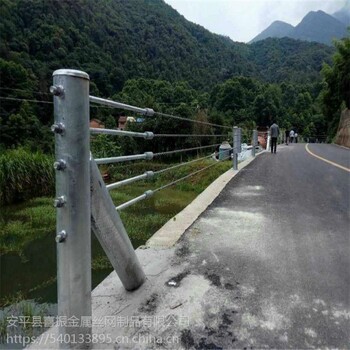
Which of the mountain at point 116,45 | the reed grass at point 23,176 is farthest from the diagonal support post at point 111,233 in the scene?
the mountain at point 116,45

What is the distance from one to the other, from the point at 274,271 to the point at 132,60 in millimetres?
72792

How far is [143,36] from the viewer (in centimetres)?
7850

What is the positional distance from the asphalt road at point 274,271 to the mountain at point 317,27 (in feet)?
579

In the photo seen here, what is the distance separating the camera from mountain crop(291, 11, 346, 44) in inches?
6412

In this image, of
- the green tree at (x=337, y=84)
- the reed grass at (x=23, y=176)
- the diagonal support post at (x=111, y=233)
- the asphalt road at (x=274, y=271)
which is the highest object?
the green tree at (x=337, y=84)

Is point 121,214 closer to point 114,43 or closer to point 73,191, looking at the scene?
point 73,191

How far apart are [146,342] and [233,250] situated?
1358mm

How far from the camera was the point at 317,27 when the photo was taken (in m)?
172

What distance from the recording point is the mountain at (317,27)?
162875mm

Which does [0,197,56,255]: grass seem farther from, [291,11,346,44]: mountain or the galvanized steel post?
[291,11,346,44]: mountain

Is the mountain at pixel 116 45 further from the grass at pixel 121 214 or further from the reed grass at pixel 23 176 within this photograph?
the reed grass at pixel 23 176

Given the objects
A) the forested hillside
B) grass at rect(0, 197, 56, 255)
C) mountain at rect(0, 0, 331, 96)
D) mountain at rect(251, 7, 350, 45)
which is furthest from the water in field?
mountain at rect(251, 7, 350, 45)

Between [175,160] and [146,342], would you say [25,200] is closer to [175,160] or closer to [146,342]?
[146,342]

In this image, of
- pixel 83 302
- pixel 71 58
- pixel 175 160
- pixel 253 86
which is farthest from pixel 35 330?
pixel 253 86
